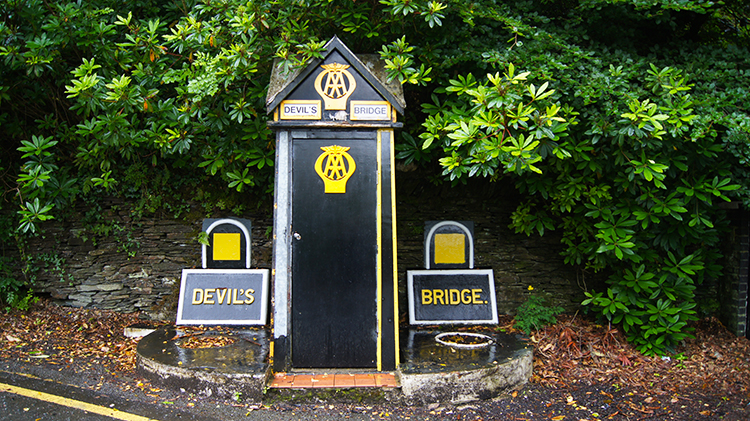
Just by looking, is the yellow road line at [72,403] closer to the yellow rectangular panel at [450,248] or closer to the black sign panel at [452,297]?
the black sign panel at [452,297]

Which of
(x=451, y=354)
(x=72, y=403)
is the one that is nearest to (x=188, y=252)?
(x=72, y=403)

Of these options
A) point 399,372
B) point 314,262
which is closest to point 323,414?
point 399,372

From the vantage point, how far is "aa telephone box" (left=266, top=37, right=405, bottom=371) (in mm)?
4238

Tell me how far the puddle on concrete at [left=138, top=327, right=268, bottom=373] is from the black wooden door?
517 mm

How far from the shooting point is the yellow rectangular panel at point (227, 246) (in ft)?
19.8

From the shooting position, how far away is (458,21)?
5.23m

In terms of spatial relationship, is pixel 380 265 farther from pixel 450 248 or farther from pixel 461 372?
pixel 450 248

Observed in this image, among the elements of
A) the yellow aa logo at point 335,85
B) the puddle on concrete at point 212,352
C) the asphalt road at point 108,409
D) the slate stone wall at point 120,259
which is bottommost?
the asphalt road at point 108,409

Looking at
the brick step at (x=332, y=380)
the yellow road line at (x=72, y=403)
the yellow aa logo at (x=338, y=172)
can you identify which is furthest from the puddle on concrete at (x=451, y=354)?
the yellow road line at (x=72, y=403)

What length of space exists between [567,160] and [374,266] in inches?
97.6

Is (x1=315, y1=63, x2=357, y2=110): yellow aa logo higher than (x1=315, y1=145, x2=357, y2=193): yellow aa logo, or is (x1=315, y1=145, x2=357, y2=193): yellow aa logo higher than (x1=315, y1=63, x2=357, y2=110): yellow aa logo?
(x1=315, y1=63, x2=357, y2=110): yellow aa logo

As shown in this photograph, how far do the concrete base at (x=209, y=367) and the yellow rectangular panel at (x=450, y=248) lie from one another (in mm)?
2476

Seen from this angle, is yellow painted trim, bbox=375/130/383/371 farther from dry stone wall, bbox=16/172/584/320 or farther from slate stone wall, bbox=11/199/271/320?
slate stone wall, bbox=11/199/271/320

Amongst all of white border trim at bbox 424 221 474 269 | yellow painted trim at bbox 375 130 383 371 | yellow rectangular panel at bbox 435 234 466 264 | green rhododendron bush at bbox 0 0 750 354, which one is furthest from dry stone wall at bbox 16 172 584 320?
yellow painted trim at bbox 375 130 383 371
